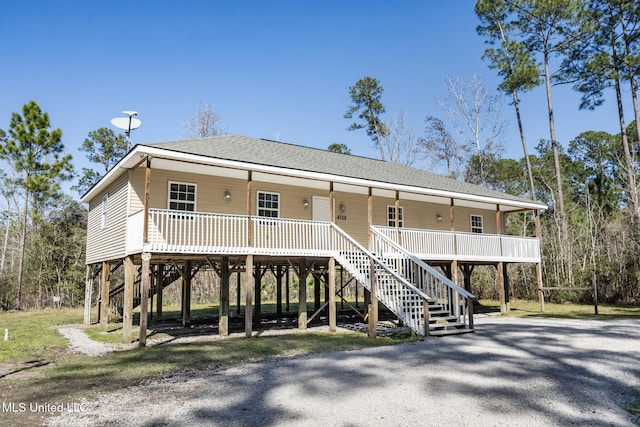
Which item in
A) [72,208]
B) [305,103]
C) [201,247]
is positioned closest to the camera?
[201,247]

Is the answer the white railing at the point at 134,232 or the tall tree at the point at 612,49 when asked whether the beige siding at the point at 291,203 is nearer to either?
the white railing at the point at 134,232

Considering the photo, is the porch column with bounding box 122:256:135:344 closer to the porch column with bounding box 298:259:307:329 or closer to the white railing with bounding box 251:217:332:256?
the white railing with bounding box 251:217:332:256

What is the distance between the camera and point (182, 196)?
13000 mm

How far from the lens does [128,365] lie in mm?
8031

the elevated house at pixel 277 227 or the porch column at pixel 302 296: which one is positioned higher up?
the elevated house at pixel 277 227

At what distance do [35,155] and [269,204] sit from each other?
19499mm

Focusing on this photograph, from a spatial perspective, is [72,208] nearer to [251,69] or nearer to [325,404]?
[251,69]

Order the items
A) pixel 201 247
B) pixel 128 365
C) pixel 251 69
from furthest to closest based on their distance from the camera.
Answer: pixel 251 69 → pixel 201 247 → pixel 128 365

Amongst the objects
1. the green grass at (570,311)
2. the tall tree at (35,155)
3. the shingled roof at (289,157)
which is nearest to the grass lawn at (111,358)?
the shingled roof at (289,157)

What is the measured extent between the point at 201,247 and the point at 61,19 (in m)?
8.50

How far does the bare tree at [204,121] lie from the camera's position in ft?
109

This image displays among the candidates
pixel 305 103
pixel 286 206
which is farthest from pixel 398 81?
pixel 286 206

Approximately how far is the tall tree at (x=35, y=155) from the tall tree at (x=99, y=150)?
7180 mm

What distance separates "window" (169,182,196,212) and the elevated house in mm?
30
